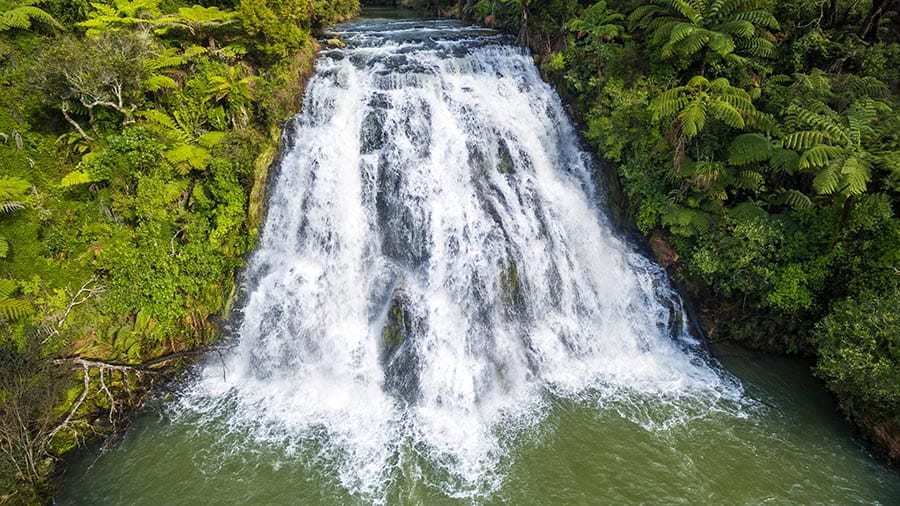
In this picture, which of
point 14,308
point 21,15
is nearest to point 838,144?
point 14,308

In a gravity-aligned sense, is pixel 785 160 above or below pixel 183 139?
above

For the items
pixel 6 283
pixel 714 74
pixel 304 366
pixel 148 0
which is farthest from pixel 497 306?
pixel 148 0

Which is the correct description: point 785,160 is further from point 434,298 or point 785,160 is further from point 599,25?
point 434,298

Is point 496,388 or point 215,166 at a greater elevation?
point 215,166

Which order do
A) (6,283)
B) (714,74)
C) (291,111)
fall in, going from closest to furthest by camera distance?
(6,283) < (714,74) < (291,111)

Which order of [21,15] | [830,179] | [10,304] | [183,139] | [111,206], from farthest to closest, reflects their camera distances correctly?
[183,139]
[21,15]
[111,206]
[830,179]
[10,304]

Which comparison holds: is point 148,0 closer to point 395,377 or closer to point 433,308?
point 433,308
